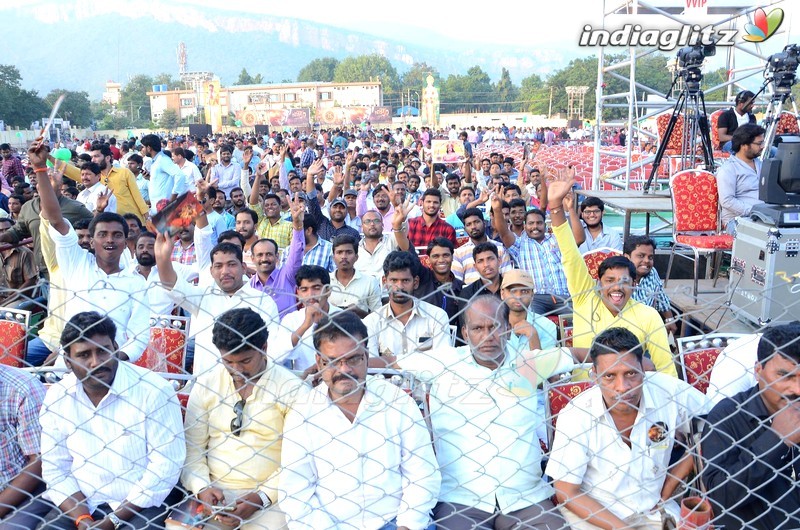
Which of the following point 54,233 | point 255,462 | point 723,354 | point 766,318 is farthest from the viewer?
point 766,318

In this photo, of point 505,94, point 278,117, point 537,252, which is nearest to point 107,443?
point 537,252

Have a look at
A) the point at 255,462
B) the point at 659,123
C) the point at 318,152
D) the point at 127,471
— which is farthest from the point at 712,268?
the point at 318,152

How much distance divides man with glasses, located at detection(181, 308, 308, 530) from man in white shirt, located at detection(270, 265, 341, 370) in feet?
2.15

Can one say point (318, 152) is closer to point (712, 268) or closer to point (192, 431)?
point (712, 268)

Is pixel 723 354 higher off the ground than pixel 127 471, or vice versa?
pixel 723 354

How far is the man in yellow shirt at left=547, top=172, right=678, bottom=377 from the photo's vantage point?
3752mm

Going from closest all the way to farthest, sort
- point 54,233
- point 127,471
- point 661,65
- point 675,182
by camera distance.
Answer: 1. point 127,471
2. point 54,233
3. point 675,182
4. point 661,65

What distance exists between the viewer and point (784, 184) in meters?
4.98

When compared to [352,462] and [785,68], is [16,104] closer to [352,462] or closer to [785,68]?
[785,68]

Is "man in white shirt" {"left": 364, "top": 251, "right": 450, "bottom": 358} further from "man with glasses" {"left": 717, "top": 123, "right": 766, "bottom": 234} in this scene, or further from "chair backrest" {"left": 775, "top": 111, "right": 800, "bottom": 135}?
"chair backrest" {"left": 775, "top": 111, "right": 800, "bottom": 135}

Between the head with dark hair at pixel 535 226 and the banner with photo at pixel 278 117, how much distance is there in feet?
169

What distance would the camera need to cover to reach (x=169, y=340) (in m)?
4.37

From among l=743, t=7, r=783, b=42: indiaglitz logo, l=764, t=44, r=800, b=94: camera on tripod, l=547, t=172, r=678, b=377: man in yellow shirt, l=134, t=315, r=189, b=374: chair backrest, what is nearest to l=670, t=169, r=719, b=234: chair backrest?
l=764, t=44, r=800, b=94: camera on tripod

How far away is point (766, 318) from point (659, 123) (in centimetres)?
579
